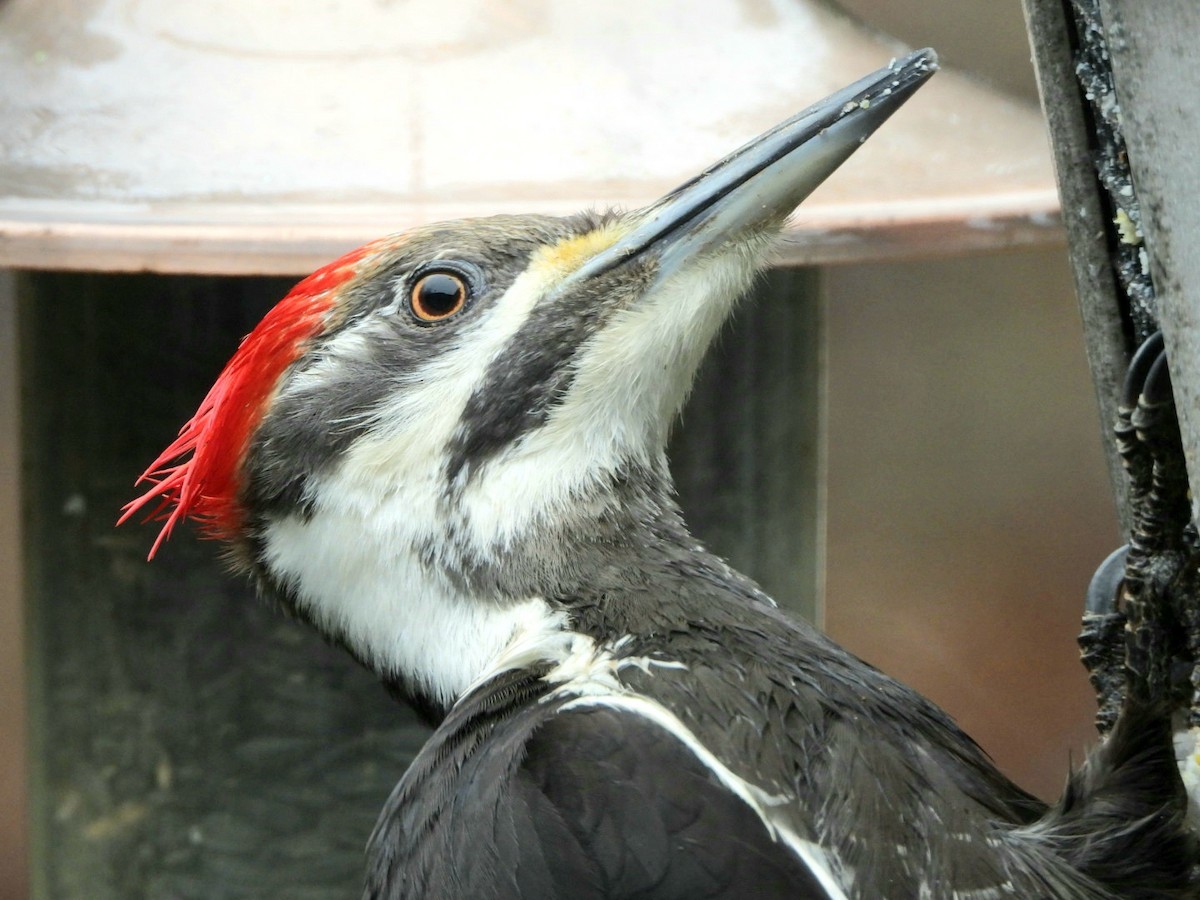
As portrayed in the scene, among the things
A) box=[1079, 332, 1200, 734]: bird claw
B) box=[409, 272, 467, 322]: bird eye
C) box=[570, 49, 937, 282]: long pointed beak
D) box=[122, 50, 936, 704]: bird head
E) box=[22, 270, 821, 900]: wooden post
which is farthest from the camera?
box=[22, 270, 821, 900]: wooden post

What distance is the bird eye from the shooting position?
2.36 meters

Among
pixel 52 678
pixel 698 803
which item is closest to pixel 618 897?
pixel 698 803

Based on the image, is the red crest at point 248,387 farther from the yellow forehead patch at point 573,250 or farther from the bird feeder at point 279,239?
the yellow forehead patch at point 573,250

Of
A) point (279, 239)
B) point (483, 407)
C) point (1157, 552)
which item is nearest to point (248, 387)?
point (279, 239)

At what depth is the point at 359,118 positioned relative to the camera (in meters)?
2.65

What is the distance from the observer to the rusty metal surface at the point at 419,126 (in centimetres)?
254

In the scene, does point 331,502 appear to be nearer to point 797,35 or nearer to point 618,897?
point 618,897

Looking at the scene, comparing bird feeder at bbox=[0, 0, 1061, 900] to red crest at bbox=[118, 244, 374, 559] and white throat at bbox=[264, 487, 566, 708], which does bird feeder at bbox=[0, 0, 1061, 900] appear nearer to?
red crest at bbox=[118, 244, 374, 559]

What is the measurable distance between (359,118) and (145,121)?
317 mm

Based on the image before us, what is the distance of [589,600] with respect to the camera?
85.5 inches

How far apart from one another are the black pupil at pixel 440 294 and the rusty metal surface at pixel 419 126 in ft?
0.51

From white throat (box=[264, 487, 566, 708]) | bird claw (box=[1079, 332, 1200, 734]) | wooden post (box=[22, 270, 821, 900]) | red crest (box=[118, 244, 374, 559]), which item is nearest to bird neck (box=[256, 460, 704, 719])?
white throat (box=[264, 487, 566, 708])

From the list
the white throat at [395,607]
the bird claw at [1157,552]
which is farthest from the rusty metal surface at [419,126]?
the bird claw at [1157,552]

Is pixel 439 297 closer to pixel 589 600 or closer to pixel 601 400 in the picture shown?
pixel 601 400
